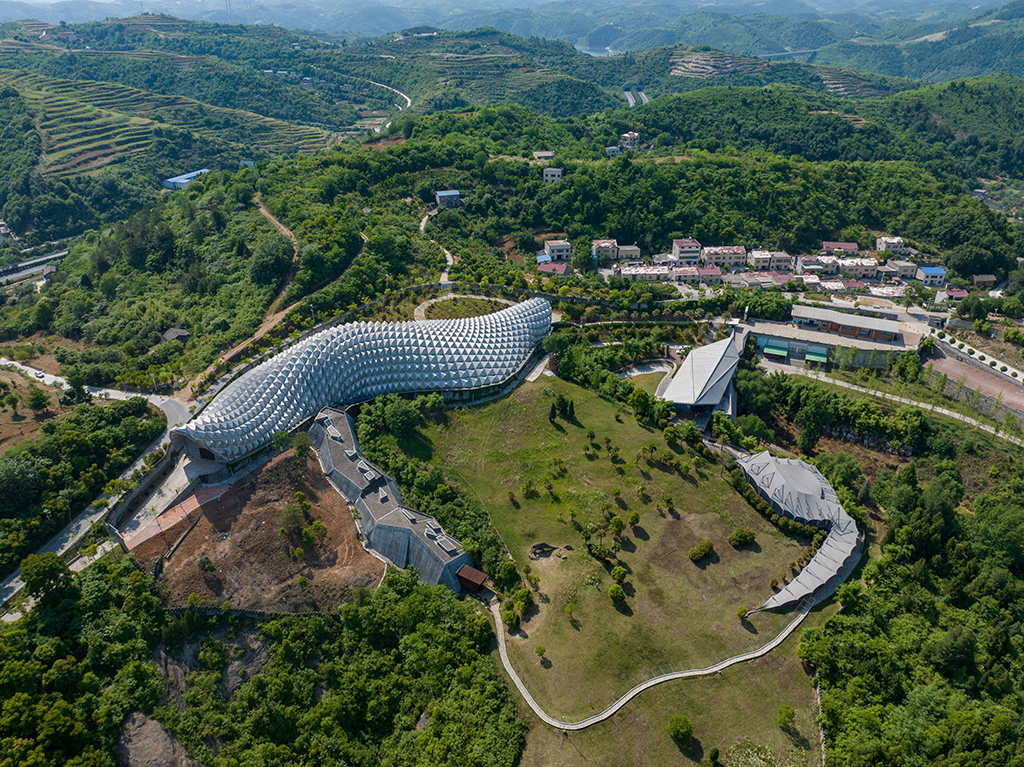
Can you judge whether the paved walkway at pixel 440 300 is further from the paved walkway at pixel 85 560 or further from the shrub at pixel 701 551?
the shrub at pixel 701 551

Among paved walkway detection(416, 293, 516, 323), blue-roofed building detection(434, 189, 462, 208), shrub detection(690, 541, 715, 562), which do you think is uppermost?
blue-roofed building detection(434, 189, 462, 208)

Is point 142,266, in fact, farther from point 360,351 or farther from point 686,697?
point 686,697

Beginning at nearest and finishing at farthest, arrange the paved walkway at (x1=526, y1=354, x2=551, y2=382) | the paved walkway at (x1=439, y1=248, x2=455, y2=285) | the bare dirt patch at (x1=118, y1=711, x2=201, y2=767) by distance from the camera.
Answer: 1. the bare dirt patch at (x1=118, y1=711, x2=201, y2=767)
2. the paved walkway at (x1=526, y1=354, x2=551, y2=382)
3. the paved walkway at (x1=439, y1=248, x2=455, y2=285)

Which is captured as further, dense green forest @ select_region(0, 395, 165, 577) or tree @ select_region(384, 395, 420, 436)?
tree @ select_region(384, 395, 420, 436)

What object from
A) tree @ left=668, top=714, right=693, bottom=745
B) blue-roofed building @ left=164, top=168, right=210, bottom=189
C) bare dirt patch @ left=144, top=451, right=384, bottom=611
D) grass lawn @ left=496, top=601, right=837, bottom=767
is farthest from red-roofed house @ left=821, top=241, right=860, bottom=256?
blue-roofed building @ left=164, top=168, right=210, bottom=189

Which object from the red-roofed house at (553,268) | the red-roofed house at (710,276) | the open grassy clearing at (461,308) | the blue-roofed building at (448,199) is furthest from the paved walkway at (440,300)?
the red-roofed house at (710,276)

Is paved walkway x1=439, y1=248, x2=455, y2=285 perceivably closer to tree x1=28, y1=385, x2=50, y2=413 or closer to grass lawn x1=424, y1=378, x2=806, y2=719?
Answer: grass lawn x1=424, y1=378, x2=806, y2=719

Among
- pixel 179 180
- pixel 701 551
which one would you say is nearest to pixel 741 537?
pixel 701 551

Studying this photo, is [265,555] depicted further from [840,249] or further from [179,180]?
[179,180]
